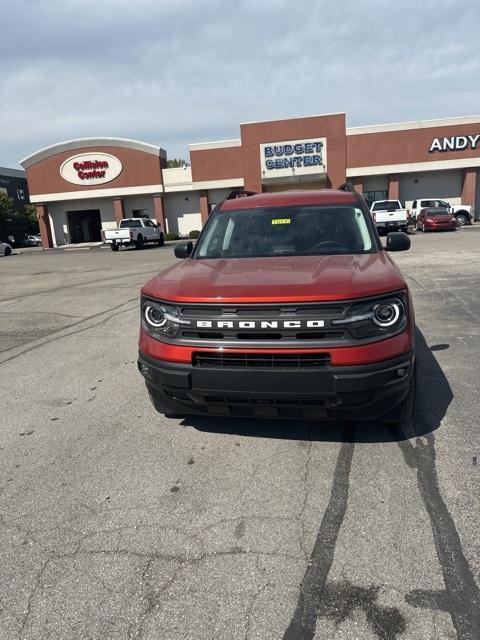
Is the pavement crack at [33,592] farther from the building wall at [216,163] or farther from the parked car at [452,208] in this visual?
the building wall at [216,163]

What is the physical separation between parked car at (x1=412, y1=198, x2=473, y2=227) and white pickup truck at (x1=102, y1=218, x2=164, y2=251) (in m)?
18.2

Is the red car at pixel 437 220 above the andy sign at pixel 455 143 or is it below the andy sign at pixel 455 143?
below

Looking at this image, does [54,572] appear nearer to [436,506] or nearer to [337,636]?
[337,636]

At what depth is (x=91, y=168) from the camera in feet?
131

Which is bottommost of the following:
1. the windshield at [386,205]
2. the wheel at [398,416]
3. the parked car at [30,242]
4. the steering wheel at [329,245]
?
the parked car at [30,242]

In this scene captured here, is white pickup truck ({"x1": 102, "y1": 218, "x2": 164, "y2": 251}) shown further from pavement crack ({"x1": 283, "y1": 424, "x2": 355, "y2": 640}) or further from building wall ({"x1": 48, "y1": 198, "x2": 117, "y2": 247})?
pavement crack ({"x1": 283, "y1": 424, "x2": 355, "y2": 640})

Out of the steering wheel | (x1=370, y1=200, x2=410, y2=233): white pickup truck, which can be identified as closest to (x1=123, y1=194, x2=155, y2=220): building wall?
(x1=370, y1=200, x2=410, y2=233): white pickup truck

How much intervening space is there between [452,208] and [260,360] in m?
35.2

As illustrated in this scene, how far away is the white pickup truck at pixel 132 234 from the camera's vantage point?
98.0 ft

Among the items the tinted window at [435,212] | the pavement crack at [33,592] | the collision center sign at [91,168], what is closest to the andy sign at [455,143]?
the tinted window at [435,212]

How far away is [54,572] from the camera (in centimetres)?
245

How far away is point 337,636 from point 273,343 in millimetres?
1594

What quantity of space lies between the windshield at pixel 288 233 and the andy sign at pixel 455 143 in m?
34.6

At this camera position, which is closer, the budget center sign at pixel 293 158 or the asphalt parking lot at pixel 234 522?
the asphalt parking lot at pixel 234 522
